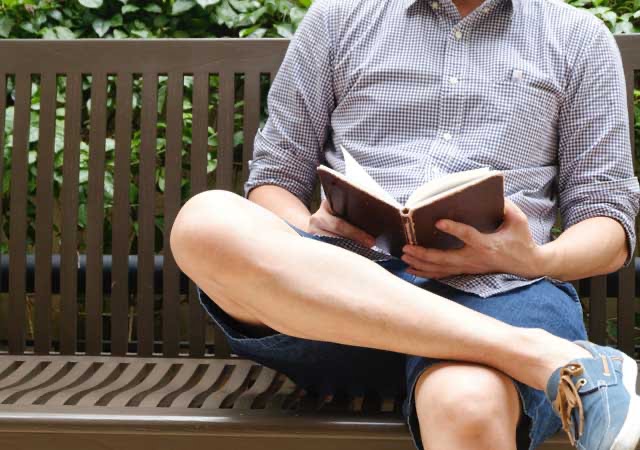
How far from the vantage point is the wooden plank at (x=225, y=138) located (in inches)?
82.9

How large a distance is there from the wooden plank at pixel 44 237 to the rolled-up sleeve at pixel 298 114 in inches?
18.7

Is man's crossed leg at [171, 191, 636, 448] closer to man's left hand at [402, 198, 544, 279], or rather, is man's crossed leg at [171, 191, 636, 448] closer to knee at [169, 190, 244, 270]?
knee at [169, 190, 244, 270]

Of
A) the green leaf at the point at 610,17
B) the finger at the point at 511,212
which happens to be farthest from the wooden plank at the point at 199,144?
the green leaf at the point at 610,17

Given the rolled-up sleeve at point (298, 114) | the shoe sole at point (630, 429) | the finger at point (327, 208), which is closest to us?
the shoe sole at point (630, 429)

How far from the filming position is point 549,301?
1.65 metres

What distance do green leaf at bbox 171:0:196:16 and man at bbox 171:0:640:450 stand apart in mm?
632

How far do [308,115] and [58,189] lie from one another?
0.78m

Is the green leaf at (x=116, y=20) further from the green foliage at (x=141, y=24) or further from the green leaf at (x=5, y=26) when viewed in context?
the green leaf at (x=5, y=26)

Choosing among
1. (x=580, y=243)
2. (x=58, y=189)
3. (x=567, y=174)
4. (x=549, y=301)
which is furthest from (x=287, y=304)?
(x=58, y=189)

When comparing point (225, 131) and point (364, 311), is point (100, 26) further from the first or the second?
point (364, 311)

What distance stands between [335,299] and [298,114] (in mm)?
663

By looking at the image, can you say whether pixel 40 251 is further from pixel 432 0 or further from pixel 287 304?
pixel 432 0

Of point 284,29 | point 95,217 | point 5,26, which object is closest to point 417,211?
point 95,217

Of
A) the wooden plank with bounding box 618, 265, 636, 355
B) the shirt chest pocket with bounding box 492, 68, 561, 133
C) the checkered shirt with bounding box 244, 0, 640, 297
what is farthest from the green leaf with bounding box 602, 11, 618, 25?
the wooden plank with bounding box 618, 265, 636, 355
